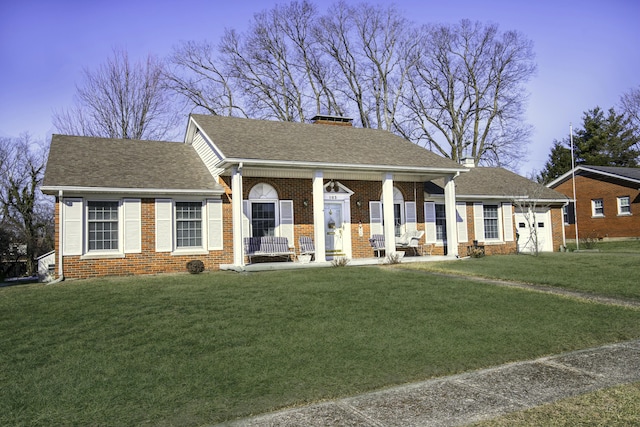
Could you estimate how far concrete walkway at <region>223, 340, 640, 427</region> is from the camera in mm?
4547

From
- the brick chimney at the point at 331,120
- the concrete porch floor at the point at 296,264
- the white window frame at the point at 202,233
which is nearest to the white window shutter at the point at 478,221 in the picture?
the concrete porch floor at the point at 296,264

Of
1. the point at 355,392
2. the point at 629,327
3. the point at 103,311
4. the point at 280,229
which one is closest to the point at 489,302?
the point at 629,327

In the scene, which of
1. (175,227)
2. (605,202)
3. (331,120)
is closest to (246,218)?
(175,227)

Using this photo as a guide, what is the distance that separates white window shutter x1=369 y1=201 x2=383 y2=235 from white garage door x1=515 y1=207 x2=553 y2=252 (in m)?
7.60

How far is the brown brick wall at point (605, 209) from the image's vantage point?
97.4 feet

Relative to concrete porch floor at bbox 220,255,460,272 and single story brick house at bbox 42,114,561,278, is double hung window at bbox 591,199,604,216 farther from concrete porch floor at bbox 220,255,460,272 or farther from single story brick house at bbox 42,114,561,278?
concrete porch floor at bbox 220,255,460,272

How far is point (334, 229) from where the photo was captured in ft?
62.2

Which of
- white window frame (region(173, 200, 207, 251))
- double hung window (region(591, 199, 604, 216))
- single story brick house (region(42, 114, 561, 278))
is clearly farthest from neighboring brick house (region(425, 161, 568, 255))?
double hung window (region(591, 199, 604, 216))

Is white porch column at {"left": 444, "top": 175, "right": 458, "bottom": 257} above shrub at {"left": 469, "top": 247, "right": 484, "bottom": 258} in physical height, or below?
above

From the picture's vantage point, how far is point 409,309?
9000 mm

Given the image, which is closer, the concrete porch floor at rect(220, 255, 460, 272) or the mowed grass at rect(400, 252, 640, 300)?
the mowed grass at rect(400, 252, 640, 300)

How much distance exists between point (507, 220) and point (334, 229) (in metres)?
8.58

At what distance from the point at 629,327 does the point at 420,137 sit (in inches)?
1313

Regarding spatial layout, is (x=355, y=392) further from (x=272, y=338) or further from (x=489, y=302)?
(x=489, y=302)
